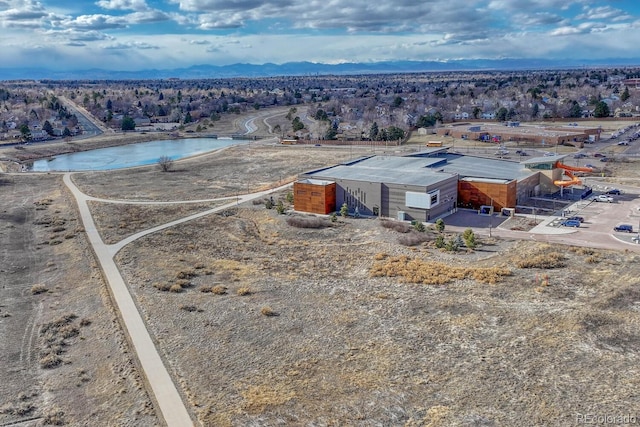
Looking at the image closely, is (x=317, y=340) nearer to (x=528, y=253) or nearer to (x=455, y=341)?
(x=455, y=341)

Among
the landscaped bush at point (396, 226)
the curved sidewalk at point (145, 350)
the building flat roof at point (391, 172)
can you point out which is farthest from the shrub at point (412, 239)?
the curved sidewalk at point (145, 350)

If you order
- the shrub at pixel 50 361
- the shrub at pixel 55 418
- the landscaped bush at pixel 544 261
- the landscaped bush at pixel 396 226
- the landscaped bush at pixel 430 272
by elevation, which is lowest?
the shrub at pixel 55 418

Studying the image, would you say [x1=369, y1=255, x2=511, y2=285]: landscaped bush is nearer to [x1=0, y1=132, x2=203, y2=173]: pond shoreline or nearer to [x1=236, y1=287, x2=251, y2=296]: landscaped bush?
[x1=236, y1=287, x2=251, y2=296]: landscaped bush

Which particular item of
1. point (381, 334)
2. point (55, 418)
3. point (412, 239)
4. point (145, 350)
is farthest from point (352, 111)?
point (55, 418)

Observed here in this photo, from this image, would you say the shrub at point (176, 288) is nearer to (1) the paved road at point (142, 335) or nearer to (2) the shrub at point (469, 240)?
(1) the paved road at point (142, 335)

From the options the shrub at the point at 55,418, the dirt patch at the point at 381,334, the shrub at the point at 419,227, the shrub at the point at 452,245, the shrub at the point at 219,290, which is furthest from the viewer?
the shrub at the point at 419,227

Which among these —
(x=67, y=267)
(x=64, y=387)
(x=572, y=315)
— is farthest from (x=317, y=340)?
(x=67, y=267)
